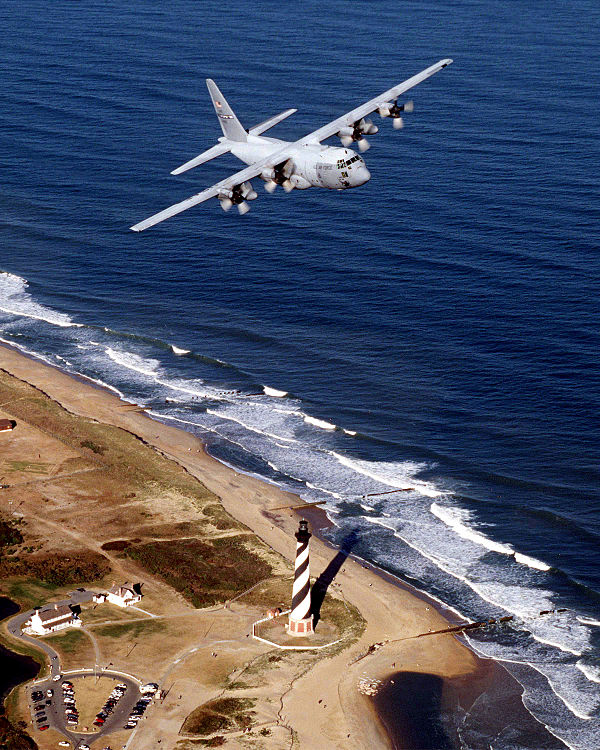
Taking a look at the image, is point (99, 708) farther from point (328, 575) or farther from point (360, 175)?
point (360, 175)

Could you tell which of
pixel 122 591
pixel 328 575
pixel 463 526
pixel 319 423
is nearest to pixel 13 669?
pixel 122 591

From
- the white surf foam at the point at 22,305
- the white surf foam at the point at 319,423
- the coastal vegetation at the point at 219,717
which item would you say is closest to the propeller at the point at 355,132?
the white surf foam at the point at 319,423

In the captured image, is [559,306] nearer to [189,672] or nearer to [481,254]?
[481,254]

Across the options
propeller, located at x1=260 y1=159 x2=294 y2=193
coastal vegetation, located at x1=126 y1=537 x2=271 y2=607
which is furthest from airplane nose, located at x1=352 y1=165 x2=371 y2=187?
coastal vegetation, located at x1=126 y1=537 x2=271 y2=607

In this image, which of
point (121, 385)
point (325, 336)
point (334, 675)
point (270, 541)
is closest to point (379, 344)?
point (325, 336)

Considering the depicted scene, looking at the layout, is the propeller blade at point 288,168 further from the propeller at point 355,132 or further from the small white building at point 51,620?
the small white building at point 51,620

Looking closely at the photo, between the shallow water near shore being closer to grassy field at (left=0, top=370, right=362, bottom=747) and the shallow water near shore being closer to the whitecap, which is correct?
grassy field at (left=0, top=370, right=362, bottom=747)
